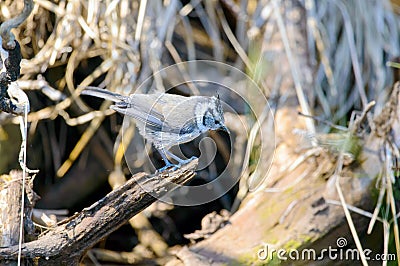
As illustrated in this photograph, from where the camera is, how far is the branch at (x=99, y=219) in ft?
3.45

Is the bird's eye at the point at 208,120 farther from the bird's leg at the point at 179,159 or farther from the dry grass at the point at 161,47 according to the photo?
the dry grass at the point at 161,47

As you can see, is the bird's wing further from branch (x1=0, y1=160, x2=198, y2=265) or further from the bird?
branch (x1=0, y1=160, x2=198, y2=265)

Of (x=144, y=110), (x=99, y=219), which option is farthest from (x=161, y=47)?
(x=99, y=219)

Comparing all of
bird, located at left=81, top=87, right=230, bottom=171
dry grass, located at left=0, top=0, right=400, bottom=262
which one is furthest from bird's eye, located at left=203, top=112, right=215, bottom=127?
dry grass, located at left=0, top=0, right=400, bottom=262

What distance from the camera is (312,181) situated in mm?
1504

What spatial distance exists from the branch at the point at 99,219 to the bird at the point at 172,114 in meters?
0.05

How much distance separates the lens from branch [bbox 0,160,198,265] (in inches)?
41.4

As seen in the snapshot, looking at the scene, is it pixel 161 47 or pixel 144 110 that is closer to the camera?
pixel 144 110

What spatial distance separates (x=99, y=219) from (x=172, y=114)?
0.78 ft

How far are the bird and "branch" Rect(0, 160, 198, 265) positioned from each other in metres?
0.05

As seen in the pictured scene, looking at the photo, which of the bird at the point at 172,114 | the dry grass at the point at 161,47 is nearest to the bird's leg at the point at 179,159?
the bird at the point at 172,114

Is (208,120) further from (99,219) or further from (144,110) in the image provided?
(99,219)

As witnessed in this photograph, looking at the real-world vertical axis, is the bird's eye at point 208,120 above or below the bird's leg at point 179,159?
above

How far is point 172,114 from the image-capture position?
1.11 meters
